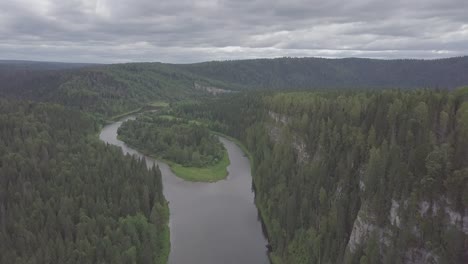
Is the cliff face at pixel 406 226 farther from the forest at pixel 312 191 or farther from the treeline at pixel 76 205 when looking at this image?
the treeline at pixel 76 205

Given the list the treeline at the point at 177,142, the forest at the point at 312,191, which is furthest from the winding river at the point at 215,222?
the treeline at the point at 177,142

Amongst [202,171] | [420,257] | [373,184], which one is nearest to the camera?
[420,257]

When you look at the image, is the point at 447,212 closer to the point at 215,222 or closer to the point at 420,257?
the point at 420,257

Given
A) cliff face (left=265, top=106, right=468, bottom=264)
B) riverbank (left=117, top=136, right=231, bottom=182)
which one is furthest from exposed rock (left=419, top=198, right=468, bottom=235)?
riverbank (left=117, top=136, right=231, bottom=182)

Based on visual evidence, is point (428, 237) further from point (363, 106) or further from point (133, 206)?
point (133, 206)

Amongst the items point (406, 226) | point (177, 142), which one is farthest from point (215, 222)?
point (177, 142)

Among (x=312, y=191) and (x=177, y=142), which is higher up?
(x=312, y=191)
